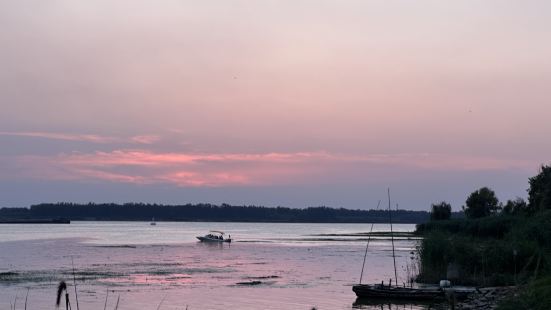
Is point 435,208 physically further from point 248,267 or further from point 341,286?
point 341,286

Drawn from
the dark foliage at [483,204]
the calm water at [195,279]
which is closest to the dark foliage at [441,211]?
the dark foliage at [483,204]

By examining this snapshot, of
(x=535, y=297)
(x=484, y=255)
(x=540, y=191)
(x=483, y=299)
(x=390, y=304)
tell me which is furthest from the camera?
(x=540, y=191)

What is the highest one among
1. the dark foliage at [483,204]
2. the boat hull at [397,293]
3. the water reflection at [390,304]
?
the dark foliage at [483,204]

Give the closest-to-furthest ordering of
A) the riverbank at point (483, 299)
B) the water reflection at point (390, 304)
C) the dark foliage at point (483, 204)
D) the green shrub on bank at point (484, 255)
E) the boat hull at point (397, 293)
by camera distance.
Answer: the riverbank at point (483, 299), the water reflection at point (390, 304), the boat hull at point (397, 293), the green shrub on bank at point (484, 255), the dark foliage at point (483, 204)

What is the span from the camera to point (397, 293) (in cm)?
3922

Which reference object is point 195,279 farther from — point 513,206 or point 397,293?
point 513,206

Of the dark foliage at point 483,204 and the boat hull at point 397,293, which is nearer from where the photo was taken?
the boat hull at point 397,293

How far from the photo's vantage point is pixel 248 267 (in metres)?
65.8

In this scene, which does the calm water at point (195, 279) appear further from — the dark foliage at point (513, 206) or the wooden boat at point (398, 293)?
the dark foliage at point (513, 206)

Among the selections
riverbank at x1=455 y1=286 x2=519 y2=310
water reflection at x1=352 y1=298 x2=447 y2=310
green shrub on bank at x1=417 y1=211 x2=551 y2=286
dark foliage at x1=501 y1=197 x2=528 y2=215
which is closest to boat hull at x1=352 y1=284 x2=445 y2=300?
water reflection at x1=352 y1=298 x2=447 y2=310

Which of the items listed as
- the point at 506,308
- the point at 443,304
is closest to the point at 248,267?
the point at 443,304

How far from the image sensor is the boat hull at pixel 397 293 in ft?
126

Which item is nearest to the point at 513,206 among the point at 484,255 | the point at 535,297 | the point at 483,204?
the point at 483,204

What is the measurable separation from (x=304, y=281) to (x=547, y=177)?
46399 millimetres
